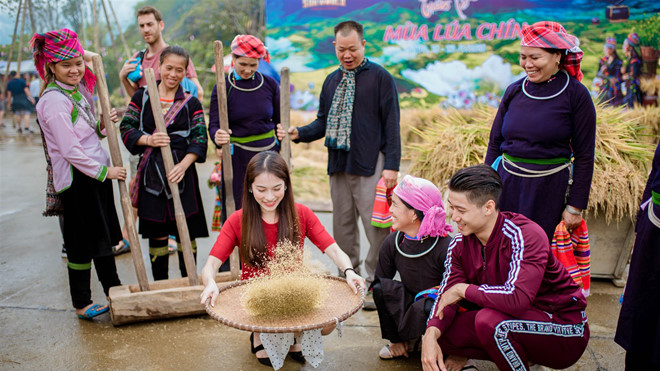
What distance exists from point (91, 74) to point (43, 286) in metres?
1.56

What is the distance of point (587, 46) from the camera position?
833cm

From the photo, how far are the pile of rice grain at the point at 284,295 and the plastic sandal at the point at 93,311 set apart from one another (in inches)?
55.1

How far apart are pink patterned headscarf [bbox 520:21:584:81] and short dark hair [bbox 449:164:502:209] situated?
779mm

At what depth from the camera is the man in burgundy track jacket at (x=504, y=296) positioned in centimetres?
215

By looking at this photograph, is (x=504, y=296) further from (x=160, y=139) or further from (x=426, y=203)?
(x=160, y=139)

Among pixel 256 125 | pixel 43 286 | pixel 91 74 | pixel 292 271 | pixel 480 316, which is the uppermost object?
pixel 91 74

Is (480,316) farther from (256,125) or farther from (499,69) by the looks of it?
(499,69)

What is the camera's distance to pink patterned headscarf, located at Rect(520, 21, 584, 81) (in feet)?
8.29

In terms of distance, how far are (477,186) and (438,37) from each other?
7.18 m

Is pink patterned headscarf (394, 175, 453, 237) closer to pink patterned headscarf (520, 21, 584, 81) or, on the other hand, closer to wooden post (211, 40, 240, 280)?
pink patterned headscarf (520, 21, 584, 81)

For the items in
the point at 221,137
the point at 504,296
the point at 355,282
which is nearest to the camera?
the point at 504,296

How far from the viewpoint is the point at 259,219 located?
2592mm

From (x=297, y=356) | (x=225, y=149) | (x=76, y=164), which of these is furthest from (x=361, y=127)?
(x=76, y=164)

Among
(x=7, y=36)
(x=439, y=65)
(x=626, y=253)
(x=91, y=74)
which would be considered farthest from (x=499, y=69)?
(x=7, y=36)
